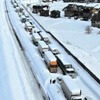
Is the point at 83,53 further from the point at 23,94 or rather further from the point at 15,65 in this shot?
the point at 23,94

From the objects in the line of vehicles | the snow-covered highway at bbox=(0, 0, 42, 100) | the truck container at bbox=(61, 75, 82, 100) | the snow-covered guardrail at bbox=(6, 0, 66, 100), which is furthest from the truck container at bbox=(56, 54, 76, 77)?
the truck container at bbox=(61, 75, 82, 100)

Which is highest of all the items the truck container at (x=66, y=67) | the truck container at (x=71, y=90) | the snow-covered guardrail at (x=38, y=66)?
the truck container at (x=71, y=90)

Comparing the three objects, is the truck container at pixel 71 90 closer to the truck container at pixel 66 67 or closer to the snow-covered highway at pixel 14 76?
the snow-covered highway at pixel 14 76

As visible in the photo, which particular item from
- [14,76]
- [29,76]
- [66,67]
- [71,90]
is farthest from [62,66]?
[71,90]

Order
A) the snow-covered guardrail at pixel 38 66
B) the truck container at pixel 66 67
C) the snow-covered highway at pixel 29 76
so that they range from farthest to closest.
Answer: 1. the truck container at pixel 66 67
2. the snow-covered highway at pixel 29 76
3. the snow-covered guardrail at pixel 38 66

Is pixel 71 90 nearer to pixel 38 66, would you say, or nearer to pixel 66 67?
pixel 66 67

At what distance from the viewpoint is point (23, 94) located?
90.2ft

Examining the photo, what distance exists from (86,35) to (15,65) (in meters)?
22.0

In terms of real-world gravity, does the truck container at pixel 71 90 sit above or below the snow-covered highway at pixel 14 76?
above

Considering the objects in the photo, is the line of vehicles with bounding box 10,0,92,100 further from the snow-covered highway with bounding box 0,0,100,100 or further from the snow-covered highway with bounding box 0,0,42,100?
the snow-covered highway with bounding box 0,0,42,100

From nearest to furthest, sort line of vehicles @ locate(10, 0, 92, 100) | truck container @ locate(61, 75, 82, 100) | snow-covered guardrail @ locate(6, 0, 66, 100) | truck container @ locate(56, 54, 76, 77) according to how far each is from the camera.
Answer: truck container @ locate(61, 75, 82, 100) → line of vehicles @ locate(10, 0, 92, 100) → snow-covered guardrail @ locate(6, 0, 66, 100) → truck container @ locate(56, 54, 76, 77)

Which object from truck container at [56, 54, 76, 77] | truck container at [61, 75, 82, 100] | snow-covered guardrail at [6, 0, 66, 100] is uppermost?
truck container at [61, 75, 82, 100]

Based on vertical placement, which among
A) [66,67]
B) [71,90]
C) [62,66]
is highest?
[71,90]

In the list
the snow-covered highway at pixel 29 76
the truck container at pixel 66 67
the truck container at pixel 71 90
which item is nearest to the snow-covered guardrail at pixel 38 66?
the snow-covered highway at pixel 29 76
